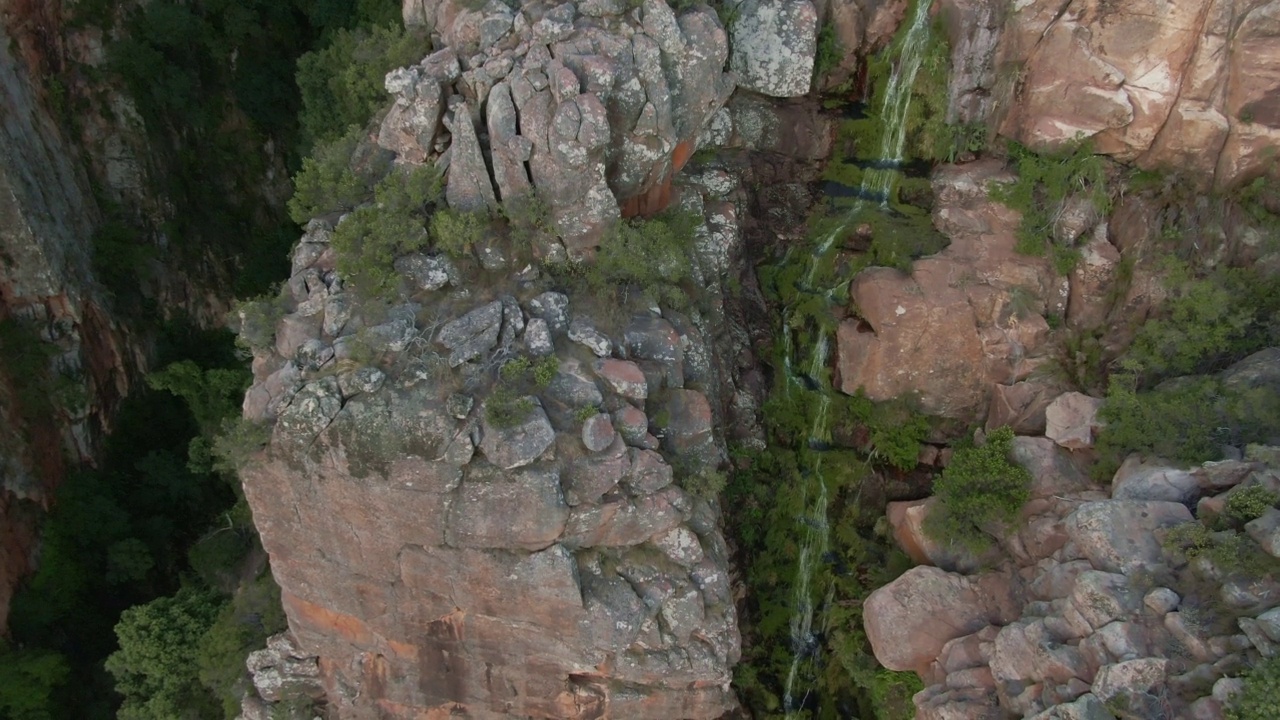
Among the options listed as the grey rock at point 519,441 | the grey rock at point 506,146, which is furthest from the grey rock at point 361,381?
the grey rock at point 506,146

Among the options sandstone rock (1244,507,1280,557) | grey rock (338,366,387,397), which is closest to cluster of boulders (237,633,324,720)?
grey rock (338,366,387,397)

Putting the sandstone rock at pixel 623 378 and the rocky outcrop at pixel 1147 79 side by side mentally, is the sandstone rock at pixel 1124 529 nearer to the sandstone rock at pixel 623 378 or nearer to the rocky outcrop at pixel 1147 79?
the rocky outcrop at pixel 1147 79

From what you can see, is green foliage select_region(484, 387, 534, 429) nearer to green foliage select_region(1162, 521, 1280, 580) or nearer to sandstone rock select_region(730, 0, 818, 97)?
sandstone rock select_region(730, 0, 818, 97)

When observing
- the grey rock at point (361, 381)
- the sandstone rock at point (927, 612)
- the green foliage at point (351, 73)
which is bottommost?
the sandstone rock at point (927, 612)

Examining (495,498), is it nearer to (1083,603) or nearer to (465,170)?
(465,170)

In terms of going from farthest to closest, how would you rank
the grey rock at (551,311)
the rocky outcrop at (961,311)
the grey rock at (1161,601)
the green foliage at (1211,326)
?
the rocky outcrop at (961,311), the green foliage at (1211,326), the grey rock at (551,311), the grey rock at (1161,601)

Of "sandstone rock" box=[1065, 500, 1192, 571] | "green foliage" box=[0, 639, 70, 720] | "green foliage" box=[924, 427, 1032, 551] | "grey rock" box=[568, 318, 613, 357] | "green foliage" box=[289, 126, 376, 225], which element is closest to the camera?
"sandstone rock" box=[1065, 500, 1192, 571]

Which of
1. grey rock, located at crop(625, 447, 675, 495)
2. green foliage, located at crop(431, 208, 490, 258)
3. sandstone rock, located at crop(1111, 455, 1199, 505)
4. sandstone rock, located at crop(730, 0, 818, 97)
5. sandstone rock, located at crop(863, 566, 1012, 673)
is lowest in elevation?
sandstone rock, located at crop(863, 566, 1012, 673)
